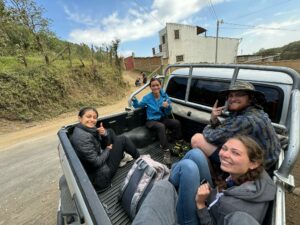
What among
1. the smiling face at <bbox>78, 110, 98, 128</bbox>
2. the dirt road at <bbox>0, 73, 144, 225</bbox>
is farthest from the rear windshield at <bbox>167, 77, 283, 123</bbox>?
the dirt road at <bbox>0, 73, 144, 225</bbox>

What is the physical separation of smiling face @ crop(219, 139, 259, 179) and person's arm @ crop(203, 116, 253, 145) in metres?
0.40

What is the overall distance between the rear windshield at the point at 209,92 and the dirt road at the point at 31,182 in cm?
150

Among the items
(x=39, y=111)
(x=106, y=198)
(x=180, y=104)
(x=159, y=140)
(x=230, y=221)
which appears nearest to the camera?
(x=230, y=221)

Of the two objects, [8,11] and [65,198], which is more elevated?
[8,11]

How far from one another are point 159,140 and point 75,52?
1313cm

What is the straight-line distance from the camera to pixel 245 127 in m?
2.00

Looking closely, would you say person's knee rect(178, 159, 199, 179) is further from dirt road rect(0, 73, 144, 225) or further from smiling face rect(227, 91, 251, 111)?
dirt road rect(0, 73, 144, 225)

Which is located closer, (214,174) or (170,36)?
(214,174)

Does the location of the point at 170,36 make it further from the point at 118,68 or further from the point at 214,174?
the point at 214,174

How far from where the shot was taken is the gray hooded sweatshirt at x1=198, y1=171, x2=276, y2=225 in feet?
4.65

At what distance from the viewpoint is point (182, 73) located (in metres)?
4.07

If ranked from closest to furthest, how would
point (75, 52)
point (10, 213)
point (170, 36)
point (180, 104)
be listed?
point (10, 213), point (180, 104), point (75, 52), point (170, 36)

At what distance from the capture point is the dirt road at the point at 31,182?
3.19 meters

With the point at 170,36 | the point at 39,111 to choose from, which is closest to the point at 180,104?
the point at 39,111
